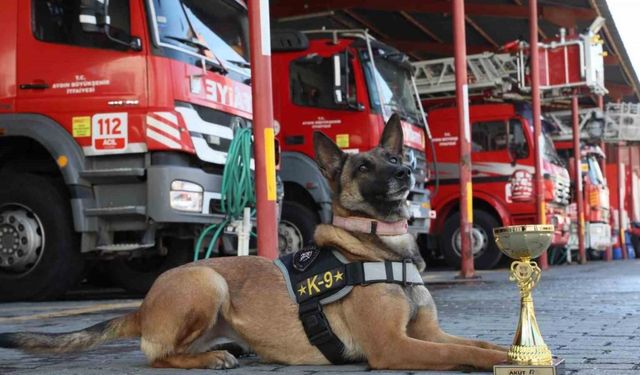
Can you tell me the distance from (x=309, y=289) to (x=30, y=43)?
16.5 ft

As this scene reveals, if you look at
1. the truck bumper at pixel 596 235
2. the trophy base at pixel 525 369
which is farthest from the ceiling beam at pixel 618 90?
the trophy base at pixel 525 369

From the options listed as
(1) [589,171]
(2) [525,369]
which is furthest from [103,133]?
(1) [589,171]

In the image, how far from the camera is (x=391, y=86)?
431 inches

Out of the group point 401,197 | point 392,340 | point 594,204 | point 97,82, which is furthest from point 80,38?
point 594,204

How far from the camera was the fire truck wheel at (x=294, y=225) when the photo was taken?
32.7 ft

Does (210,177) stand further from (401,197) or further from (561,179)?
(561,179)

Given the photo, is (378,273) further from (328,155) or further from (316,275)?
(328,155)

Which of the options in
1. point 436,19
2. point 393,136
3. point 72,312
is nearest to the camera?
point 393,136

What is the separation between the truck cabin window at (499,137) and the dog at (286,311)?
11460 mm

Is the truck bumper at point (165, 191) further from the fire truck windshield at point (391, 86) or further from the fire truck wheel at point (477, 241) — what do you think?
the fire truck wheel at point (477, 241)

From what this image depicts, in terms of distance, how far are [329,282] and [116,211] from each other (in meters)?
4.09

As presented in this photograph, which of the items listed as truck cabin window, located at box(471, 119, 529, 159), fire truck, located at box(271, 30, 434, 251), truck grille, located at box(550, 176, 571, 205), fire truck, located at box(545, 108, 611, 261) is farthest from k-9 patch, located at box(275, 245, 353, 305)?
fire truck, located at box(545, 108, 611, 261)

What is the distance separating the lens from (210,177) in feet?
24.1

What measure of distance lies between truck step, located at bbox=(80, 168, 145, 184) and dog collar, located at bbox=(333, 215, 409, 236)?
3.81 metres
